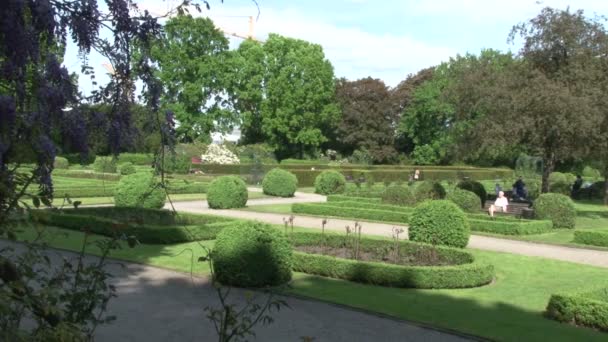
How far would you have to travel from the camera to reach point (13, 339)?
2.43 meters

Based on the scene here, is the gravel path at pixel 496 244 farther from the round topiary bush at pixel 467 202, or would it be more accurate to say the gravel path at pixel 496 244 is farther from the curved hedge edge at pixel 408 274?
the curved hedge edge at pixel 408 274

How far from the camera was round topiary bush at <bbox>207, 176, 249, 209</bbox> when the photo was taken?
21.7 meters

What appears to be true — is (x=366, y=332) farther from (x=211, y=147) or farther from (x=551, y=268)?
(x=211, y=147)

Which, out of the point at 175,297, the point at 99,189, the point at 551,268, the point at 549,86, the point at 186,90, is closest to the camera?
the point at 175,297

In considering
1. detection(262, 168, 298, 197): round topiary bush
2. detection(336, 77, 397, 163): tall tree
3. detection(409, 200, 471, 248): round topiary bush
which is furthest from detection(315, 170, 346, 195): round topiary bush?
detection(336, 77, 397, 163): tall tree

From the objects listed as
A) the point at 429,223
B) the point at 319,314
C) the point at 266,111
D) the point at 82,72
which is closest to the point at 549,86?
the point at 429,223

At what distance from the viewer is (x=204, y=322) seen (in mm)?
7574

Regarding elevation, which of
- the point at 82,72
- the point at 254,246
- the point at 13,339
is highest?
the point at 82,72

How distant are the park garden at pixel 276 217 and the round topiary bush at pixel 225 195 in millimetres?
53

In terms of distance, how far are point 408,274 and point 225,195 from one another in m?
12.5

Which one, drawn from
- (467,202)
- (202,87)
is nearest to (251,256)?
(467,202)

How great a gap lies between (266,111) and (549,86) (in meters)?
36.6

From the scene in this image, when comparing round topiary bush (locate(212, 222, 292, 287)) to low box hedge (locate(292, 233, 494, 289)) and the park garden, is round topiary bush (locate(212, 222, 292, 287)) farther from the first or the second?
low box hedge (locate(292, 233, 494, 289))

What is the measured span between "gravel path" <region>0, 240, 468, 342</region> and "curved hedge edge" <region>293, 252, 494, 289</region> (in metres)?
1.58
